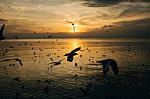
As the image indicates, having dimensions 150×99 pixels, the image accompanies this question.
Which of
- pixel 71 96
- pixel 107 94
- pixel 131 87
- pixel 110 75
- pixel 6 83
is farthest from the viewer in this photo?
pixel 110 75

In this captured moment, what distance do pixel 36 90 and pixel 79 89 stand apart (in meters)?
7.67

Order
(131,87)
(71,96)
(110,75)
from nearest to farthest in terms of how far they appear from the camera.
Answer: (71,96)
(131,87)
(110,75)

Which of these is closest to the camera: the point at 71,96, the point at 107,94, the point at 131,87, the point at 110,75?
the point at 71,96

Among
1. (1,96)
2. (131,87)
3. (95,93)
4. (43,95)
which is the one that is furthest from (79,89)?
(1,96)

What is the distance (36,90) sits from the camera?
160 ft

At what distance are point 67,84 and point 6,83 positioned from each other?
1272 centimetres

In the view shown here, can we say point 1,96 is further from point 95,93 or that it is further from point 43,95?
point 95,93

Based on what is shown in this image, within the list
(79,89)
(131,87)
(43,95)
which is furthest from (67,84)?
(131,87)

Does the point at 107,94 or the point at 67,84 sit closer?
the point at 107,94

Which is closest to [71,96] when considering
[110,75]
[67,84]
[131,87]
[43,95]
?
[43,95]

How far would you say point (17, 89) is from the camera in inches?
1976

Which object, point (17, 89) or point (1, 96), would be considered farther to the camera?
point (17, 89)

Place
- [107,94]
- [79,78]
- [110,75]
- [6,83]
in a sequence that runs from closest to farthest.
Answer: [107,94] < [6,83] < [79,78] < [110,75]

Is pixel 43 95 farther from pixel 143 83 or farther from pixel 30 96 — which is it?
pixel 143 83
